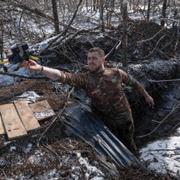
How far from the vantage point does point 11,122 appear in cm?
490

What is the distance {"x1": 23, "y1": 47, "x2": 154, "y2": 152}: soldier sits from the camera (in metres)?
4.98

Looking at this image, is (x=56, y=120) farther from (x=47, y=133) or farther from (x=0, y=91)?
(x=0, y=91)

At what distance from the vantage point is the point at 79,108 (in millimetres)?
5328

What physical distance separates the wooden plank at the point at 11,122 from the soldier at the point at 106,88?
2.88 ft

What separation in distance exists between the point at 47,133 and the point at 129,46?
13.6ft

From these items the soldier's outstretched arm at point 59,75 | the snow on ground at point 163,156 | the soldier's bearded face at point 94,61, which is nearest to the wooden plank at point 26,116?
the soldier's outstretched arm at point 59,75

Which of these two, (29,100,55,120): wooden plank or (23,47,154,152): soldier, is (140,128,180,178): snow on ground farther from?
(29,100,55,120): wooden plank

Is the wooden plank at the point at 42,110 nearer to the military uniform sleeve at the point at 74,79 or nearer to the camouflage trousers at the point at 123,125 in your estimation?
the military uniform sleeve at the point at 74,79

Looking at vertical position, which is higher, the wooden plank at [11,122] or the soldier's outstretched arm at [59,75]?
the soldier's outstretched arm at [59,75]

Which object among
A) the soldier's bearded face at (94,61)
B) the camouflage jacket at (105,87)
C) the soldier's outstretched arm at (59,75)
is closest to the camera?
the soldier's outstretched arm at (59,75)

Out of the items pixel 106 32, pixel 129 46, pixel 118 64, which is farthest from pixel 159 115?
pixel 106 32

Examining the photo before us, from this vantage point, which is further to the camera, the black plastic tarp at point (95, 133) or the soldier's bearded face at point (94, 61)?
the soldier's bearded face at point (94, 61)

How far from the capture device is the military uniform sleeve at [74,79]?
15.8 feet

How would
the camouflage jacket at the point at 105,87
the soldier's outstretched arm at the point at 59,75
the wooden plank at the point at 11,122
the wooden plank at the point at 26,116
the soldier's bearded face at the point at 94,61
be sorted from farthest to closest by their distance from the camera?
the camouflage jacket at the point at 105,87, the soldier's bearded face at the point at 94,61, the wooden plank at the point at 26,116, the wooden plank at the point at 11,122, the soldier's outstretched arm at the point at 59,75
